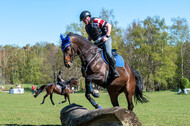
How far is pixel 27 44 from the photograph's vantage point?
3406 inches

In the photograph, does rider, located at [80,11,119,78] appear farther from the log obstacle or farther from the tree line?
the tree line

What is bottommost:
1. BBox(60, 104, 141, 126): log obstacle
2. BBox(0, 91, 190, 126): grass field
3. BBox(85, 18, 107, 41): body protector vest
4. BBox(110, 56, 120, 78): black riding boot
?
BBox(0, 91, 190, 126): grass field

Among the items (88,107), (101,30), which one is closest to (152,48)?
(88,107)

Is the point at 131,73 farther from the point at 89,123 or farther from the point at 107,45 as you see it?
the point at 89,123

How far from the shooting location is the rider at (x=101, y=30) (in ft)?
21.3

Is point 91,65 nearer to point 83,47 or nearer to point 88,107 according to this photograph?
point 83,47

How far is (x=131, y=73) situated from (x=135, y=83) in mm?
489

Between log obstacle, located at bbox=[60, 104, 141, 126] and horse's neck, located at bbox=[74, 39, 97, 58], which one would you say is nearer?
log obstacle, located at bbox=[60, 104, 141, 126]

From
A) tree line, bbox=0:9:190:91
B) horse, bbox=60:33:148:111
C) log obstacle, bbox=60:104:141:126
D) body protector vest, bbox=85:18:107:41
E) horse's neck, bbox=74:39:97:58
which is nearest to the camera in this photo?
log obstacle, bbox=60:104:141:126

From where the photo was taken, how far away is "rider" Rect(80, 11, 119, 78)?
6488mm

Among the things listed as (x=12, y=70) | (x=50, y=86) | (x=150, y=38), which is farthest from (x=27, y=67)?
(x=50, y=86)

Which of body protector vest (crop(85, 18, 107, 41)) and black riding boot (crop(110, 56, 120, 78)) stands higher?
body protector vest (crop(85, 18, 107, 41))

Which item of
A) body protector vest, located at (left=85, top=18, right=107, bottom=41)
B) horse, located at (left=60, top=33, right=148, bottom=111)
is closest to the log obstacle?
horse, located at (left=60, top=33, right=148, bottom=111)

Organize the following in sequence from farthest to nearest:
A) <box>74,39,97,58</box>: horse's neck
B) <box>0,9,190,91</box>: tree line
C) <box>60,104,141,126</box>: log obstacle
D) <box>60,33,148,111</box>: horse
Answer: <box>0,9,190,91</box>: tree line → <box>74,39,97,58</box>: horse's neck → <box>60,33,148,111</box>: horse → <box>60,104,141,126</box>: log obstacle
